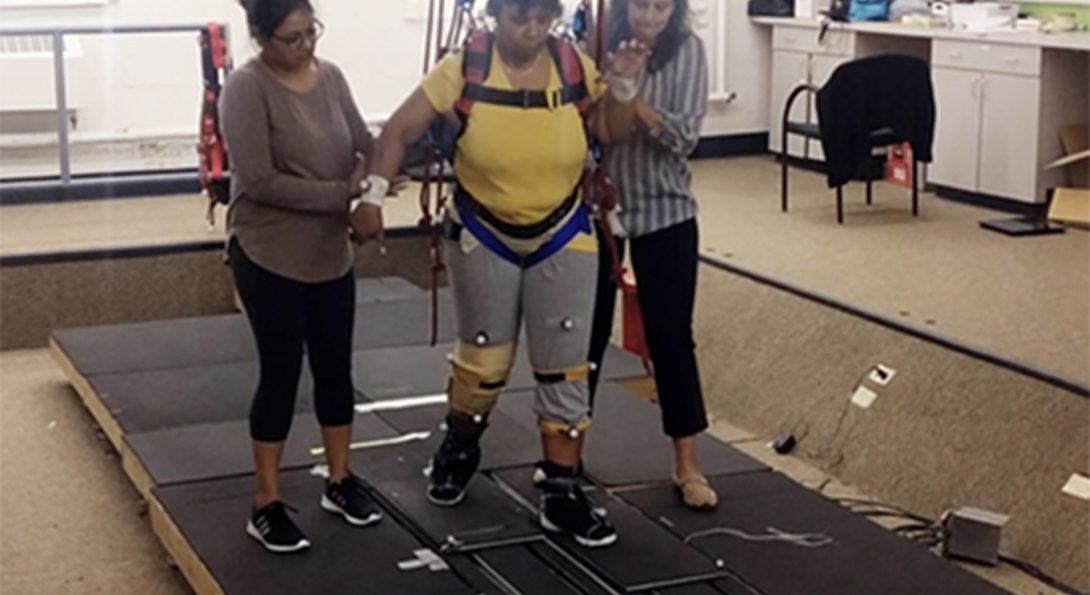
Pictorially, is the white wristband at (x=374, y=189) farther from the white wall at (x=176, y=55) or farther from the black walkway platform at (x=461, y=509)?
the white wall at (x=176, y=55)

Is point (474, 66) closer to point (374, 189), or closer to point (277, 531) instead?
point (374, 189)

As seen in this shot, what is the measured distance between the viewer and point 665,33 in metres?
3.73

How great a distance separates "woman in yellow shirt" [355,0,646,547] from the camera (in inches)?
140

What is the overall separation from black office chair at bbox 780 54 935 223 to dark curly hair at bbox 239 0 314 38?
4420mm

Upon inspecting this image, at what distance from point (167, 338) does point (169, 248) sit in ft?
2.94

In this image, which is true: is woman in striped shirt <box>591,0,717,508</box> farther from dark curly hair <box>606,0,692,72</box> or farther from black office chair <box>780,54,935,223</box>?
black office chair <box>780,54,935,223</box>

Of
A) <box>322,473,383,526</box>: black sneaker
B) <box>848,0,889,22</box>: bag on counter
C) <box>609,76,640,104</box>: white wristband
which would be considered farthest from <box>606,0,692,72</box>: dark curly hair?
<box>848,0,889,22</box>: bag on counter

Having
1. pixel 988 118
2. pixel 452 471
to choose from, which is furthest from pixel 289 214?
pixel 988 118

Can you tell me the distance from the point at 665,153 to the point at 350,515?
1.10m

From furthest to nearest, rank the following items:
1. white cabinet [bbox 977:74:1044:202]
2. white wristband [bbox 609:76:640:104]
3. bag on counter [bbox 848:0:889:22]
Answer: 1. bag on counter [bbox 848:0:889:22]
2. white cabinet [bbox 977:74:1044:202]
3. white wristband [bbox 609:76:640:104]

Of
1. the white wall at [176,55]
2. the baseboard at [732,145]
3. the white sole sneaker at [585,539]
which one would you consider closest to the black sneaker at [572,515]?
the white sole sneaker at [585,539]

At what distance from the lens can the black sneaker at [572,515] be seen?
12.3 ft

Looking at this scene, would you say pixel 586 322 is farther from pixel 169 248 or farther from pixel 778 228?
pixel 778 228

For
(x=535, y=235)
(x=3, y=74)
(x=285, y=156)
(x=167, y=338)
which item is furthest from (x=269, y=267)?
(x=3, y=74)
